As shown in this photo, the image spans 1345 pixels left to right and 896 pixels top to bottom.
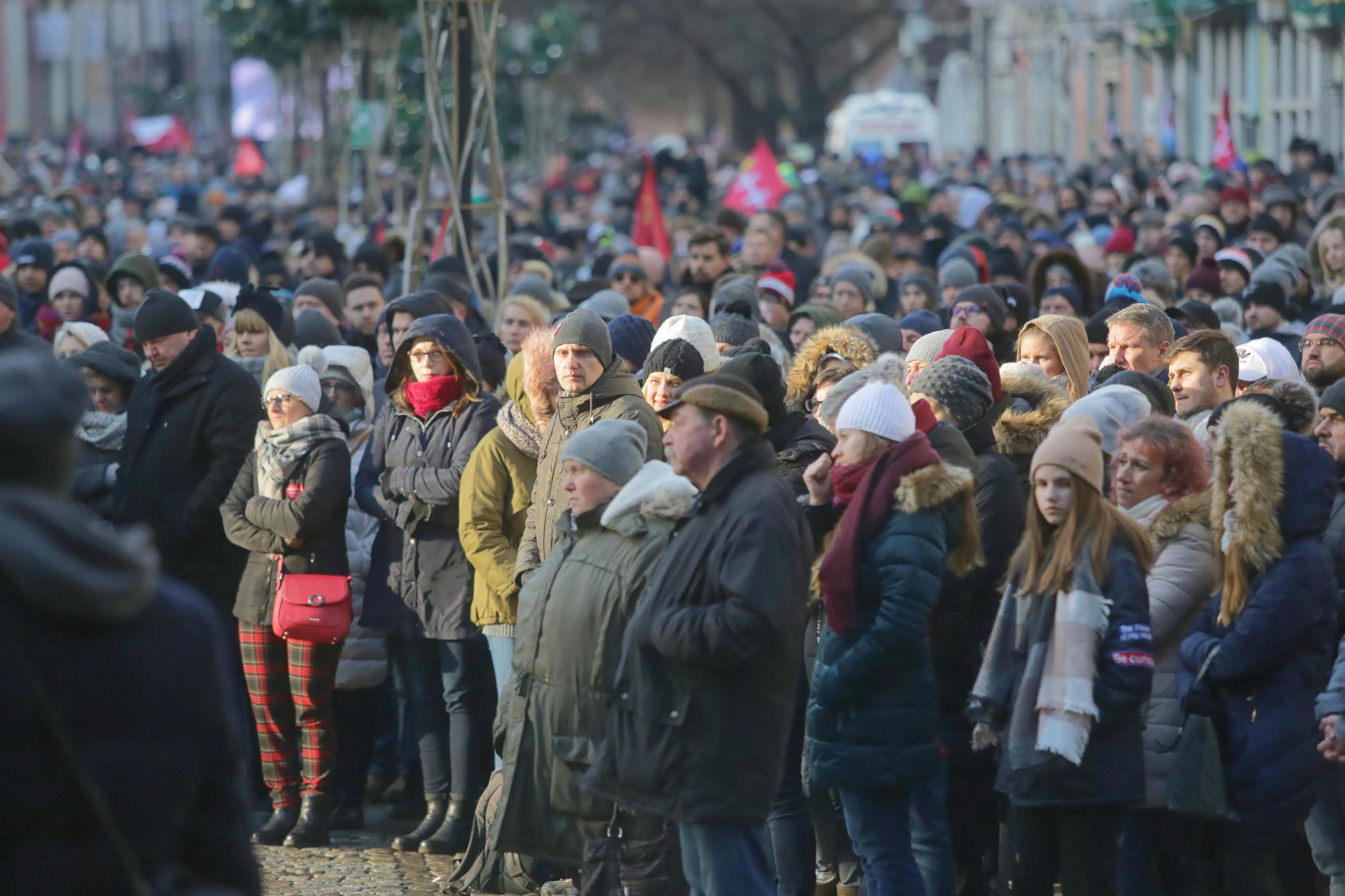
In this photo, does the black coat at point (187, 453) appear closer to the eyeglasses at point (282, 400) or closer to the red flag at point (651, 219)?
the eyeglasses at point (282, 400)

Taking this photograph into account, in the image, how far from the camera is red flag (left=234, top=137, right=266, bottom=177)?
36.2 m

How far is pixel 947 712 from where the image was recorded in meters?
5.89

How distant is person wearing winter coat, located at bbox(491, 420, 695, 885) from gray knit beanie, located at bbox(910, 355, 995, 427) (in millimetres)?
1015

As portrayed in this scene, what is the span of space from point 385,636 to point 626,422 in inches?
82.4

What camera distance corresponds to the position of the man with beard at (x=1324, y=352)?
7.51m

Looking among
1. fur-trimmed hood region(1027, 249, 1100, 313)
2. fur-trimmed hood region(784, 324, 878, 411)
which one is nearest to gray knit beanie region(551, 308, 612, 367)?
fur-trimmed hood region(784, 324, 878, 411)

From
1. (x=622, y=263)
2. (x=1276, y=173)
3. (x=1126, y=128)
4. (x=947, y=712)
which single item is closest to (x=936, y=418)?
(x=947, y=712)

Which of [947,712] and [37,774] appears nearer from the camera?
[37,774]

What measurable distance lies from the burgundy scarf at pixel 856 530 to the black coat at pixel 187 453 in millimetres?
2971

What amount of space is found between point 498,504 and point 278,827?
4.96 ft

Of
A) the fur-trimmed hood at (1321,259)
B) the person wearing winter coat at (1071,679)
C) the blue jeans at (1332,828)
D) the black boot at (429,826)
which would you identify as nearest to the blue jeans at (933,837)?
the person wearing winter coat at (1071,679)

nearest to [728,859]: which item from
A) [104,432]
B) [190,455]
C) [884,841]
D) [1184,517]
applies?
[884,841]

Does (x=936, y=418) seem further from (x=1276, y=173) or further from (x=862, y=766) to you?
(x=1276, y=173)

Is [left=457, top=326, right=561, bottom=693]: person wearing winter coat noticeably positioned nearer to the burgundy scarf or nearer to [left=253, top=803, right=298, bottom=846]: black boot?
[left=253, top=803, right=298, bottom=846]: black boot
